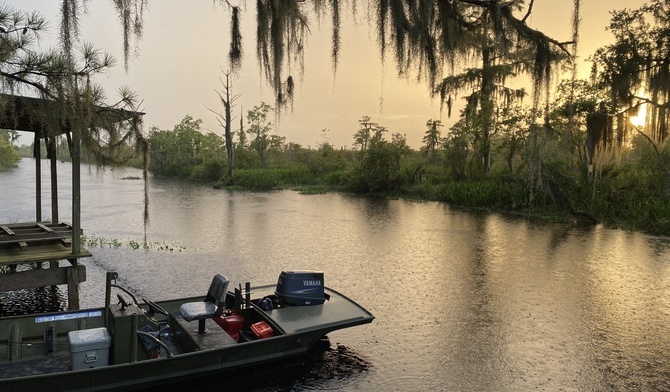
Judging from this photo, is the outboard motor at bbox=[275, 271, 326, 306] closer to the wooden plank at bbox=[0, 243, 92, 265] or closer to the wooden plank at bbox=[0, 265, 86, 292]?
the wooden plank at bbox=[0, 243, 92, 265]

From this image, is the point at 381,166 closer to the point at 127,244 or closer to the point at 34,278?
the point at 127,244

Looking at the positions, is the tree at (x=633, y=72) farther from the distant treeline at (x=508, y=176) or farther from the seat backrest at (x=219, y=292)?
the seat backrest at (x=219, y=292)

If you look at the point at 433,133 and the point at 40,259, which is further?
the point at 433,133

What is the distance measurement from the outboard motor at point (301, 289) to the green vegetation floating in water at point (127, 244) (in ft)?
28.8

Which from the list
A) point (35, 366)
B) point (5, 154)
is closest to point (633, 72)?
point (35, 366)

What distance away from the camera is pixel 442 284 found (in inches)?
484

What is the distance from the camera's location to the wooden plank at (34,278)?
801 centimetres

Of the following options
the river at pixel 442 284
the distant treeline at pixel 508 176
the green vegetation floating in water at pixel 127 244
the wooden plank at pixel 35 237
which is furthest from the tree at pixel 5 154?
the wooden plank at pixel 35 237

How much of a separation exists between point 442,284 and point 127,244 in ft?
33.9

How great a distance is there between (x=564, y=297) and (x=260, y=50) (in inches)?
351

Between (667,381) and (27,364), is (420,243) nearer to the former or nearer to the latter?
(667,381)

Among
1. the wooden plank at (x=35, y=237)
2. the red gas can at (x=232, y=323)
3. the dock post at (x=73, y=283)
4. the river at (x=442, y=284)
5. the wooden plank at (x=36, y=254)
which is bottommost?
the river at (x=442, y=284)

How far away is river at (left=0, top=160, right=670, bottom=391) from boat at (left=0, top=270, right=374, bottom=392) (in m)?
0.67

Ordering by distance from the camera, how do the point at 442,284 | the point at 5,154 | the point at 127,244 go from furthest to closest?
the point at 5,154
the point at 127,244
the point at 442,284
